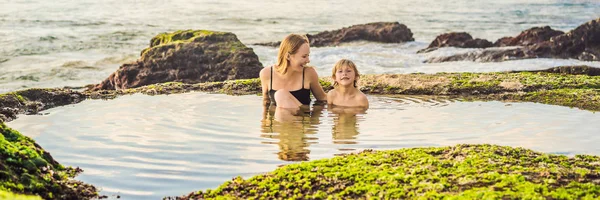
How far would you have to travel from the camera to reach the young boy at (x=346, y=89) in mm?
9562

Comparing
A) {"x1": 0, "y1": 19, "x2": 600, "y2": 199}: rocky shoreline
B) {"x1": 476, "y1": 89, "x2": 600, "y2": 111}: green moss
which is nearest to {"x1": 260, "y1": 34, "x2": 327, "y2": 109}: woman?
{"x1": 0, "y1": 19, "x2": 600, "y2": 199}: rocky shoreline

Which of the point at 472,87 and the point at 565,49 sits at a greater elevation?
the point at 565,49

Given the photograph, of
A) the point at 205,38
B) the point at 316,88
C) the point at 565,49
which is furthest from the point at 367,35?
the point at 316,88

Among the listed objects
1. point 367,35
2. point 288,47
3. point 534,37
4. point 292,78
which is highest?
point 367,35

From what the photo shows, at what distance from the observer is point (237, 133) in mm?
7434

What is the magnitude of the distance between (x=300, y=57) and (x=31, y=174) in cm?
528

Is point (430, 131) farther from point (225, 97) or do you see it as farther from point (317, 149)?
point (225, 97)

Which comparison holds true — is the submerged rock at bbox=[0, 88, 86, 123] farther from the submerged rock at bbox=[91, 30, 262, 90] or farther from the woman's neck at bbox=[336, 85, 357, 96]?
the submerged rock at bbox=[91, 30, 262, 90]

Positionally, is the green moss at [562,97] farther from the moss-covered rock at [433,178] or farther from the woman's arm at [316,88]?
the moss-covered rock at [433,178]

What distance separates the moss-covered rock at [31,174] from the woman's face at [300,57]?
4.68 meters

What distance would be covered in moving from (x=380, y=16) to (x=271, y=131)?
126ft

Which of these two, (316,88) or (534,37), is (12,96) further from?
(534,37)

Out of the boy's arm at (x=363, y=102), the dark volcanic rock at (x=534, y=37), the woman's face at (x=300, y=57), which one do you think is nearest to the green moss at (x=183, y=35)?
the woman's face at (x=300, y=57)

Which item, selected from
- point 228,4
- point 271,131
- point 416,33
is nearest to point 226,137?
point 271,131
